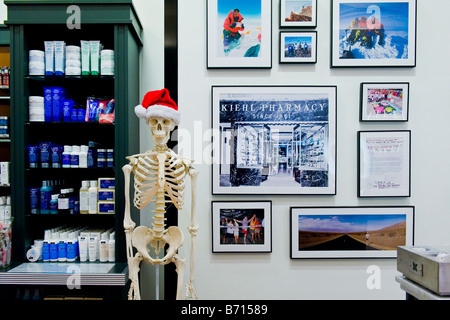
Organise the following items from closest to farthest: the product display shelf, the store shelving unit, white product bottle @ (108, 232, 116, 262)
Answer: the product display shelf, white product bottle @ (108, 232, 116, 262), the store shelving unit

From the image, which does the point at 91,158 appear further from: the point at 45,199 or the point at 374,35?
the point at 374,35

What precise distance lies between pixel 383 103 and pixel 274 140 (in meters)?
0.91

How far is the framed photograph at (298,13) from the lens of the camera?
2.28 metres

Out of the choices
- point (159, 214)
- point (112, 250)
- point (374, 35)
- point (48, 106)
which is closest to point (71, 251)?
point (112, 250)

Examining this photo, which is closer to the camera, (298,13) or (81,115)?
(81,115)

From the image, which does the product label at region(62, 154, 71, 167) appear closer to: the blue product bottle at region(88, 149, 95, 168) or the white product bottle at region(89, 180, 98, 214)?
the blue product bottle at region(88, 149, 95, 168)

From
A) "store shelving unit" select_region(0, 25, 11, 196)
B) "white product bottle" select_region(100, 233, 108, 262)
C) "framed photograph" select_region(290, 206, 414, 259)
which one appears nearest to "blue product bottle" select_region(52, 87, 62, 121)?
"store shelving unit" select_region(0, 25, 11, 196)

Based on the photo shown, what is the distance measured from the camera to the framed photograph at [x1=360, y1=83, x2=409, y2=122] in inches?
90.6

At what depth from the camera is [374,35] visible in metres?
2.31

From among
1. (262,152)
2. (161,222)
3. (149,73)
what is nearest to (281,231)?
(262,152)

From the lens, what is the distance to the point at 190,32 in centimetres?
233

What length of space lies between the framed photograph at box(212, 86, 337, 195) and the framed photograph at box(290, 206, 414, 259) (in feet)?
0.67

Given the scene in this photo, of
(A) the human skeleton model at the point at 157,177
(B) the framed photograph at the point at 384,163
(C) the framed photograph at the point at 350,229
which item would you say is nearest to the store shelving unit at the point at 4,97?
(A) the human skeleton model at the point at 157,177

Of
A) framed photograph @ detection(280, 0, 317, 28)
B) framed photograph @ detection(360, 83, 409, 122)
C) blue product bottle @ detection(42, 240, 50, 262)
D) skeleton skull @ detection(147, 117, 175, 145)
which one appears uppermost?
framed photograph @ detection(280, 0, 317, 28)
